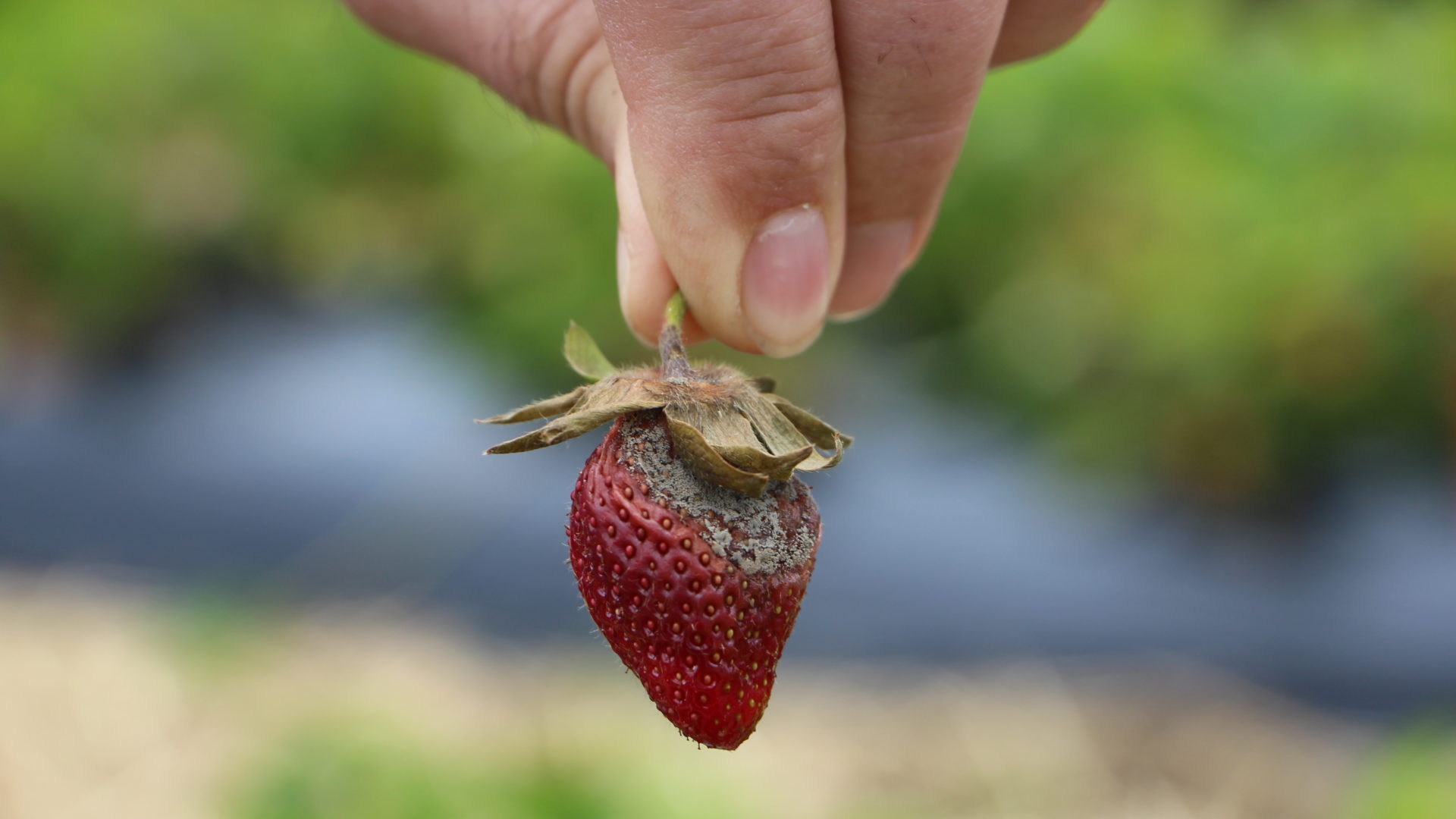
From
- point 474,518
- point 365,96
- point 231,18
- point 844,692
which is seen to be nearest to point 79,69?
point 231,18

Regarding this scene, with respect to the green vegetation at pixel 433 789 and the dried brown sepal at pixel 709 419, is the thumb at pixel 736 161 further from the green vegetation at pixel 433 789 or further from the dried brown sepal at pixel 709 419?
the green vegetation at pixel 433 789

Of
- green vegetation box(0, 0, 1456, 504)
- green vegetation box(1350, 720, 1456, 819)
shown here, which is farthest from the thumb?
green vegetation box(0, 0, 1456, 504)

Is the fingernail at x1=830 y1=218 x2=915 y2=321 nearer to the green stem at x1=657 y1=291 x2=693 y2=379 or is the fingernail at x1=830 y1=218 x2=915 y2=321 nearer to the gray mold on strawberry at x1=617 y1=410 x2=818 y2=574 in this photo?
the green stem at x1=657 y1=291 x2=693 y2=379

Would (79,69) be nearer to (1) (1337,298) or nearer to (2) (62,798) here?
(2) (62,798)

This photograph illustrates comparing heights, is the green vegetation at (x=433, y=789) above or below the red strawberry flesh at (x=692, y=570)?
below

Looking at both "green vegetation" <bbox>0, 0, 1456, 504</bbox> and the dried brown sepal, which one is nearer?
the dried brown sepal

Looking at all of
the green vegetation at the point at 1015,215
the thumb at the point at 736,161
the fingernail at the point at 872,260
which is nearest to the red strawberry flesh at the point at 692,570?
the thumb at the point at 736,161

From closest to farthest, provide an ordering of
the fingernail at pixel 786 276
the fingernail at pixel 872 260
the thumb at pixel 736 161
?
1. the thumb at pixel 736 161
2. the fingernail at pixel 786 276
3. the fingernail at pixel 872 260
